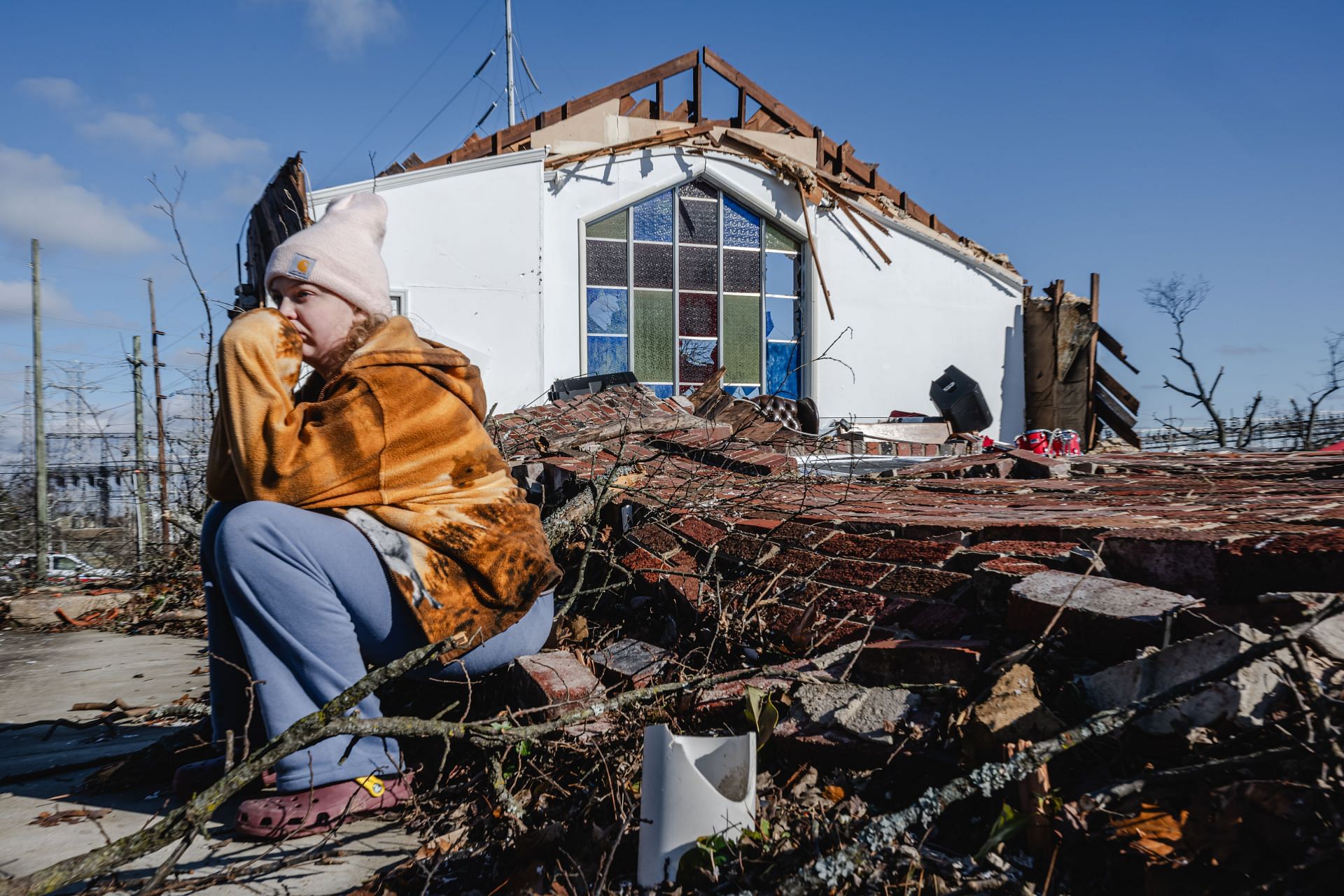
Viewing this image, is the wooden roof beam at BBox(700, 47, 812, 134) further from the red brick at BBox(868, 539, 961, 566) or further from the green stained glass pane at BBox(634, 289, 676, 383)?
the red brick at BBox(868, 539, 961, 566)

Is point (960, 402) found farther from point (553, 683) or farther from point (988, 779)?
point (988, 779)

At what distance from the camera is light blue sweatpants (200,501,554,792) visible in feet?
5.92

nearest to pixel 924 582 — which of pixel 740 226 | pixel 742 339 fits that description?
pixel 742 339

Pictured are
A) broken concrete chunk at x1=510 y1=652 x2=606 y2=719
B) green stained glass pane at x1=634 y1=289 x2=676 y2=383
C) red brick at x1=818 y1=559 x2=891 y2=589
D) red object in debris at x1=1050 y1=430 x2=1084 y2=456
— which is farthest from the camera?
green stained glass pane at x1=634 y1=289 x2=676 y2=383

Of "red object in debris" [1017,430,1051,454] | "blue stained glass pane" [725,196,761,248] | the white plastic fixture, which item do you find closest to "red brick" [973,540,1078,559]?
the white plastic fixture

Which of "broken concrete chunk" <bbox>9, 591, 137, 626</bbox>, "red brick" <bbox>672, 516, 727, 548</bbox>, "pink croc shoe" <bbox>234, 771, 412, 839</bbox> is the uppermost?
"red brick" <bbox>672, 516, 727, 548</bbox>

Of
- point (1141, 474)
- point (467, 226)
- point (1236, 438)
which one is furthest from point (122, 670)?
point (1236, 438)

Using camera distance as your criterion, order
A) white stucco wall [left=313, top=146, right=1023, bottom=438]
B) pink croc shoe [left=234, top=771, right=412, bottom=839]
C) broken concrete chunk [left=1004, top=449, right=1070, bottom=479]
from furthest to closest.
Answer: white stucco wall [left=313, top=146, right=1023, bottom=438] < broken concrete chunk [left=1004, top=449, right=1070, bottom=479] < pink croc shoe [left=234, top=771, right=412, bottom=839]

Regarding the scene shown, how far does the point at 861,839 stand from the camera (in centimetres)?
136

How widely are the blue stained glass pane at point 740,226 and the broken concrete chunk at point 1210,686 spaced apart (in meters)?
10.7

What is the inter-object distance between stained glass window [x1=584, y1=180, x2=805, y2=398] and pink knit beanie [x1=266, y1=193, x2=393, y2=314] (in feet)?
28.4

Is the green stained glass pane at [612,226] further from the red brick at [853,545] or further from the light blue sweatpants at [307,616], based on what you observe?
the light blue sweatpants at [307,616]

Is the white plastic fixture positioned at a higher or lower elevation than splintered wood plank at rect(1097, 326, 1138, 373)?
lower

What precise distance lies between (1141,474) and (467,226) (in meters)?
7.97
